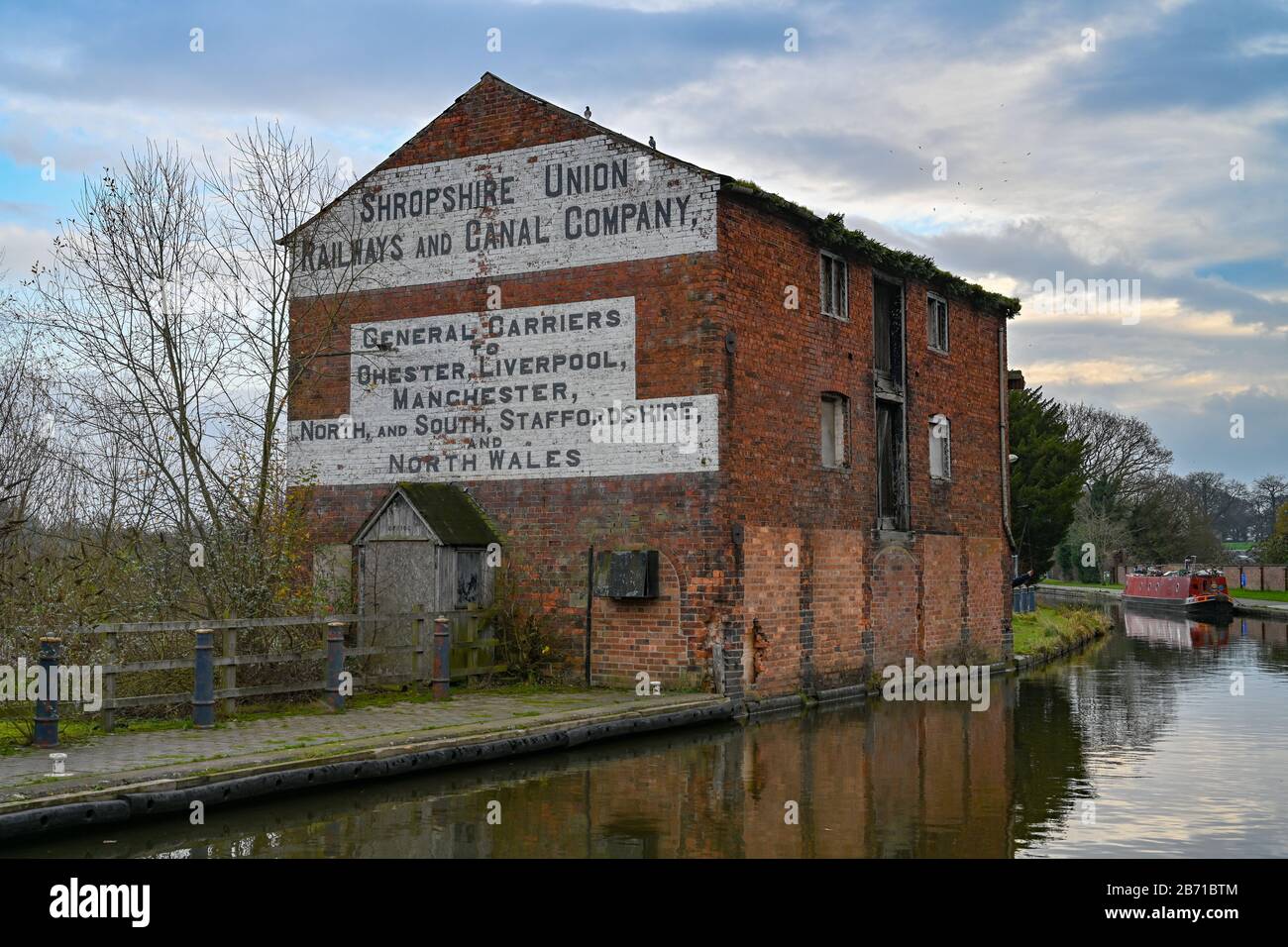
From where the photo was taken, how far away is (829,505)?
20016 mm

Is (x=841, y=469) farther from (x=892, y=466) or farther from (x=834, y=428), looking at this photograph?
(x=892, y=466)

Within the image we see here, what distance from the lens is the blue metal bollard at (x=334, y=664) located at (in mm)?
14516

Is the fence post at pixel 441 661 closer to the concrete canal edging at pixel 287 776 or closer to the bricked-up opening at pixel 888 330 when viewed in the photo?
the concrete canal edging at pixel 287 776

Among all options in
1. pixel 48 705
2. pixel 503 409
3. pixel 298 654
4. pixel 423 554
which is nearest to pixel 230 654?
pixel 298 654

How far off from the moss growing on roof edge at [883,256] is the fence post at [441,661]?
714cm

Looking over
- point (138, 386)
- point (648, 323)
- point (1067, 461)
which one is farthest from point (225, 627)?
point (1067, 461)

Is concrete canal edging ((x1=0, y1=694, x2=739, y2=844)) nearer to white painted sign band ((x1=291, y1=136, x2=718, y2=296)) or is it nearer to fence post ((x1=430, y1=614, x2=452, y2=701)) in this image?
fence post ((x1=430, y1=614, x2=452, y2=701))

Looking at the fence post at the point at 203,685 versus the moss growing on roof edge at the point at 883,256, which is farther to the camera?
the moss growing on roof edge at the point at 883,256

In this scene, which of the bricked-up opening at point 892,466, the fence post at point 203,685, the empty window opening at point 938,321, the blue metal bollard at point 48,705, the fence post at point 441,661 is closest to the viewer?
the blue metal bollard at point 48,705

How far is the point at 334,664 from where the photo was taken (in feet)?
47.6

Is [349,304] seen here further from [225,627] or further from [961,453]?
[961,453]

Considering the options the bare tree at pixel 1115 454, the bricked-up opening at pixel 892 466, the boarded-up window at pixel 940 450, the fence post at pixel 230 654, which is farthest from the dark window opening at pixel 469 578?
the bare tree at pixel 1115 454

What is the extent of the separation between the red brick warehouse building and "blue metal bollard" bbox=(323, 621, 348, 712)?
10.1ft

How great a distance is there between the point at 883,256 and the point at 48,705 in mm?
15030
